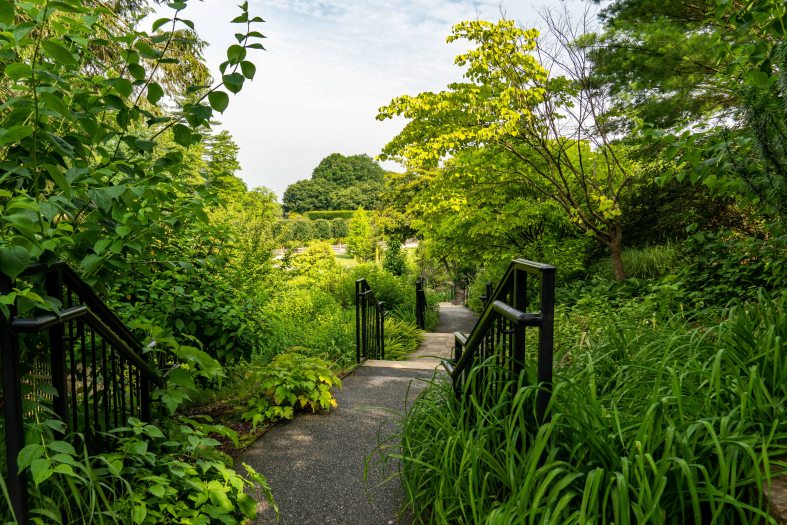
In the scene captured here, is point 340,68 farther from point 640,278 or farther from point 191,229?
point 640,278

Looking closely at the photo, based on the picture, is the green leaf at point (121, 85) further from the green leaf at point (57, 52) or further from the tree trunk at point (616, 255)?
the tree trunk at point (616, 255)

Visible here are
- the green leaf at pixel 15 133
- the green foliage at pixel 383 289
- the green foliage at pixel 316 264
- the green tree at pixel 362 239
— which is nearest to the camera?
the green leaf at pixel 15 133

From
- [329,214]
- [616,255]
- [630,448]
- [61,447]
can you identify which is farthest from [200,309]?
[329,214]

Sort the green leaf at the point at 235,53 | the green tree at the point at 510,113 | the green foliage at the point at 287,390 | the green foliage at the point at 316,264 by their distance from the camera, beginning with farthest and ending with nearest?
1. the green foliage at the point at 316,264
2. the green tree at the point at 510,113
3. the green foliage at the point at 287,390
4. the green leaf at the point at 235,53

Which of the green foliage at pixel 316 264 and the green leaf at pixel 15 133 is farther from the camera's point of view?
the green foliage at pixel 316 264

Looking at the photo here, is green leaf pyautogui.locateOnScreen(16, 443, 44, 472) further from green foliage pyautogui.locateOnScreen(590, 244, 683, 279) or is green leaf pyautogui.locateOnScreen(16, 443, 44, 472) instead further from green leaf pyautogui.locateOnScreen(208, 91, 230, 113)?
green foliage pyautogui.locateOnScreen(590, 244, 683, 279)

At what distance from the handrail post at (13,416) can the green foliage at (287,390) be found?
5.45ft

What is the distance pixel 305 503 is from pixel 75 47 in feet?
7.00

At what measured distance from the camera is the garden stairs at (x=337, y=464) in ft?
6.77

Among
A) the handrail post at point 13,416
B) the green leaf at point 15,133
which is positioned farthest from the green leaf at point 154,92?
the handrail post at point 13,416

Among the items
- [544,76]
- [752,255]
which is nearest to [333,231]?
[544,76]

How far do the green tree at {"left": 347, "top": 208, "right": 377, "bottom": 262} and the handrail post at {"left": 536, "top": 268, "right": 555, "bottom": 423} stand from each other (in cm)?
1932

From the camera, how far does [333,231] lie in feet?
133

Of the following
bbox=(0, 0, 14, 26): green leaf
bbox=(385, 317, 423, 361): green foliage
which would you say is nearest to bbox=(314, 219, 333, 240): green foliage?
bbox=(385, 317, 423, 361): green foliage
